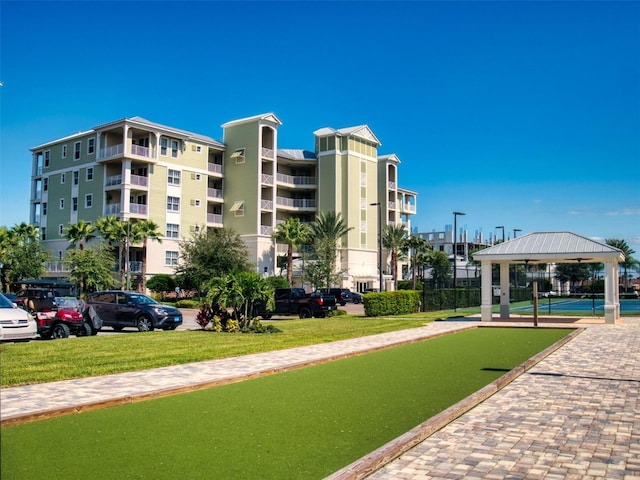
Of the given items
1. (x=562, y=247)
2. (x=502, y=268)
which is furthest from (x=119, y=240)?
(x=562, y=247)

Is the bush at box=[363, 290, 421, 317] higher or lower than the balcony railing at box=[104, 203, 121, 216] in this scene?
lower

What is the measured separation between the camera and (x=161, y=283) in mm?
53469

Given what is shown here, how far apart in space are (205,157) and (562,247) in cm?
4218

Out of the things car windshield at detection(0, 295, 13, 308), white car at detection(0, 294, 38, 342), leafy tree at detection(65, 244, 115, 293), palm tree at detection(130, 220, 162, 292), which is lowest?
white car at detection(0, 294, 38, 342)

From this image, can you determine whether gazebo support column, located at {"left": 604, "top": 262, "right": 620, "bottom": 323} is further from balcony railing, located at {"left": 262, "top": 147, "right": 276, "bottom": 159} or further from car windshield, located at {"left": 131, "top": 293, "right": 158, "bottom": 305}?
balcony railing, located at {"left": 262, "top": 147, "right": 276, "bottom": 159}

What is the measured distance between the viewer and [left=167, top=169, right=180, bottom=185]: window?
57969 millimetres

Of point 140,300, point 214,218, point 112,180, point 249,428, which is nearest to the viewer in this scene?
point 249,428

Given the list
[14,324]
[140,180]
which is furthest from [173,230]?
[14,324]

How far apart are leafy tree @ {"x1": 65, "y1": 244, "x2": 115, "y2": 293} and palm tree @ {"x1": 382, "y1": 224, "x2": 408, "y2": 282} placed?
35061 mm

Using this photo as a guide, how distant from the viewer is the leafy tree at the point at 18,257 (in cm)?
4966

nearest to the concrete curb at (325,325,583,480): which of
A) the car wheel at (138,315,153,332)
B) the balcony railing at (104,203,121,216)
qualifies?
the car wheel at (138,315,153,332)

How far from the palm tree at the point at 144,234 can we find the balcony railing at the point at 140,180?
390cm

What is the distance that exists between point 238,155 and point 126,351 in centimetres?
5004

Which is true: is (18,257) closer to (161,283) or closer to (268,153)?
(161,283)
